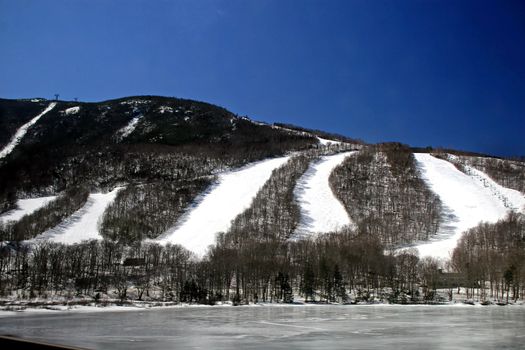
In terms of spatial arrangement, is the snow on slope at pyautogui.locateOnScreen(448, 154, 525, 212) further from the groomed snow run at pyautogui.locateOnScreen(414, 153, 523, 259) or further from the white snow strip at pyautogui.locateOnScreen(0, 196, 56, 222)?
the white snow strip at pyautogui.locateOnScreen(0, 196, 56, 222)

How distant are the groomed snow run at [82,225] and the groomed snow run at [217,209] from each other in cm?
1873

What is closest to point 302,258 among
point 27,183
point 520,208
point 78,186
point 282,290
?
point 282,290

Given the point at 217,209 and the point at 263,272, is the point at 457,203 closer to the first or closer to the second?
the point at 217,209

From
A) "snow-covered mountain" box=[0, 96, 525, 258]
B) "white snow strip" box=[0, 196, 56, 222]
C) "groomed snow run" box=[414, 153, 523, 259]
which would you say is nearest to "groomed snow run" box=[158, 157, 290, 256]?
"snow-covered mountain" box=[0, 96, 525, 258]

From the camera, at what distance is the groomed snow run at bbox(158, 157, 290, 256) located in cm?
Result: 12775

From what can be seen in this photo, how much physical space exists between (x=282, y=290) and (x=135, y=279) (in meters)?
27.8

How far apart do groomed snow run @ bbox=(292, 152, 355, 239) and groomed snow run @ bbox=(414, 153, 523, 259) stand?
81.6 feet

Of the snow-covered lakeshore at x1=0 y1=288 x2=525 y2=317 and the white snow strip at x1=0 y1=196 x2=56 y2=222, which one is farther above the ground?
the white snow strip at x1=0 y1=196 x2=56 y2=222

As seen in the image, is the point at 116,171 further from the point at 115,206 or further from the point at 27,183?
the point at 115,206

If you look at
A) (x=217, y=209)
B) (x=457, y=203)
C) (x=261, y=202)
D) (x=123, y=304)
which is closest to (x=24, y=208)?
(x=217, y=209)

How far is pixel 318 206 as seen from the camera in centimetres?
15388

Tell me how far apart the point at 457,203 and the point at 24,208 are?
13480 cm

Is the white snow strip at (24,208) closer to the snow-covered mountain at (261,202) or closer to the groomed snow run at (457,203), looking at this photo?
the snow-covered mountain at (261,202)

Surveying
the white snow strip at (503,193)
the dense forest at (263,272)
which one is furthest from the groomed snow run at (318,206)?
the white snow strip at (503,193)
